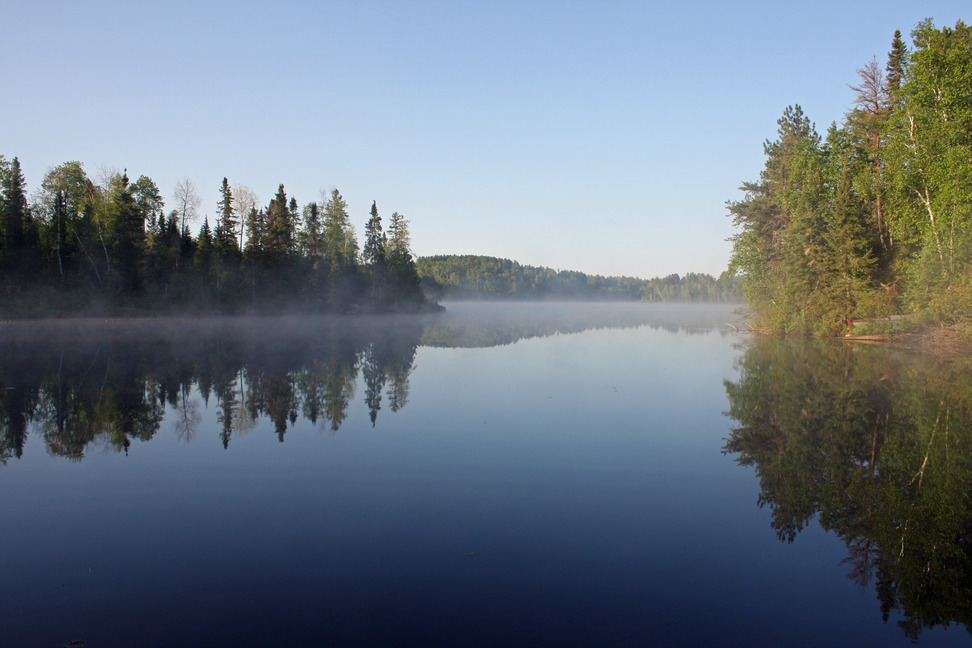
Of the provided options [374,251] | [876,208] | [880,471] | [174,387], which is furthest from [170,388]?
[374,251]

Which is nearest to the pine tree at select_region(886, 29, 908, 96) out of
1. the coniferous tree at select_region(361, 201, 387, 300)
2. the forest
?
the forest

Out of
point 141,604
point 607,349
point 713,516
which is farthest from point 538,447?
point 607,349

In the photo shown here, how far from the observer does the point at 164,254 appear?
56.9 metres

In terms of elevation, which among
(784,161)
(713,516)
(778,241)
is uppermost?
(784,161)

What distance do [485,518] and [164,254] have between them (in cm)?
6112

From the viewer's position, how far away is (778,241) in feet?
132

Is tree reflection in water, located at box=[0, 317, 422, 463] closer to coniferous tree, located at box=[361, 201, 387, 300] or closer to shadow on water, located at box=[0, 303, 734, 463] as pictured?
shadow on water, located at box=[0, 303, 734, 463]

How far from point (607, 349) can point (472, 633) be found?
24.8 meters

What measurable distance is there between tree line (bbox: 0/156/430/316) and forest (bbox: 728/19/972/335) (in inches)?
1887

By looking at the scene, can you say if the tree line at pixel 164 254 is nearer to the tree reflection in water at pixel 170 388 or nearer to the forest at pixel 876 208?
the tree reflection in water at pixel 170 388

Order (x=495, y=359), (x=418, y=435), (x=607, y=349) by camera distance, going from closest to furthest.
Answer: (x=418, y=435)
(x=495, y=359)
(x=607, y=349)

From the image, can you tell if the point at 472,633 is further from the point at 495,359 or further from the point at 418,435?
the point at 495,359

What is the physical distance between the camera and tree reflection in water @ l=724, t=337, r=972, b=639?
5.16 metres

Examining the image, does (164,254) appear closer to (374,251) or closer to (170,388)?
(374,251)
